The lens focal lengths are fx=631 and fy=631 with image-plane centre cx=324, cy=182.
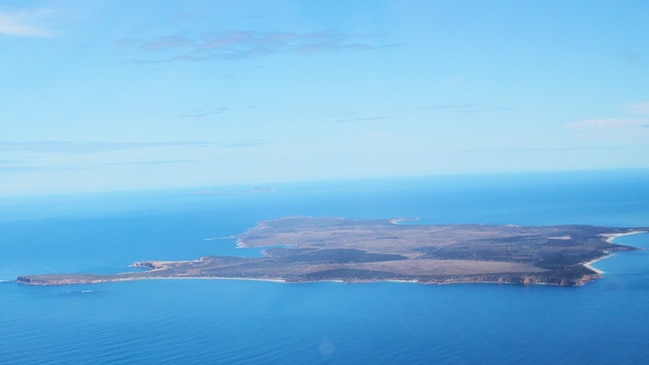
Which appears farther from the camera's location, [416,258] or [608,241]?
[608,241]

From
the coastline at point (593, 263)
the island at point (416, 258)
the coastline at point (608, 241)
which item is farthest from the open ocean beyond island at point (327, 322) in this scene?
the island at point (416, 258)

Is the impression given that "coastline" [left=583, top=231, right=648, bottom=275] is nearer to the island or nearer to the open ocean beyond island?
the island

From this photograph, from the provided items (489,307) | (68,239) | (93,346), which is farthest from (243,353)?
(68,239)

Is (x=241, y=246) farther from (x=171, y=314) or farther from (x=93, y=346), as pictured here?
(x=93, y=346)

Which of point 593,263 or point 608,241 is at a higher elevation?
point 608,241

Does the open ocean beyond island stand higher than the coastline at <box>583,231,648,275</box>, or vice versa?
the coastline at <box>583,231,648,275</box>

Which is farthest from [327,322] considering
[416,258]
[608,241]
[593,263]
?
[608,241]

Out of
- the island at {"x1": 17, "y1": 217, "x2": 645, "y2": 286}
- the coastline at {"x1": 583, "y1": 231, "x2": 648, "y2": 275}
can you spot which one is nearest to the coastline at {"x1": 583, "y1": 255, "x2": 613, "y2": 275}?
the coastline at {"x1": 583, "y1": 231, "x2": 648, "y2": 275}

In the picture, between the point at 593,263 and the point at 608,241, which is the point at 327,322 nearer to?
the point at 593,263

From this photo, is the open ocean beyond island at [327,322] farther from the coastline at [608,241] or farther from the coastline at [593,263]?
the coastline at [608,241]
